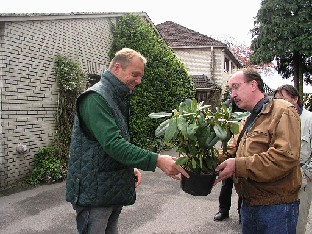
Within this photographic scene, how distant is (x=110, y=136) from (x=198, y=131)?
0.61 m

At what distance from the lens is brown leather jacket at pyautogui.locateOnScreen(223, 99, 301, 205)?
2281 millimetres

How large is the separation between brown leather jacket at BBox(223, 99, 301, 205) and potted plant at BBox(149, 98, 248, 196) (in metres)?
0.17

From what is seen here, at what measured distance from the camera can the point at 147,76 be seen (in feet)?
38.4

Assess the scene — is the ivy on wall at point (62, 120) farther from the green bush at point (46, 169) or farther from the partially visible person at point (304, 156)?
the partially visible person at point (304, 156)

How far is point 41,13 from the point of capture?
25.7 feet

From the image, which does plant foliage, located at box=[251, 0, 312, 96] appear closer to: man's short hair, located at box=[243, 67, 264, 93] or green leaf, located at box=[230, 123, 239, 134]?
man's short hair, located at box=[243, 67, 264, 93]

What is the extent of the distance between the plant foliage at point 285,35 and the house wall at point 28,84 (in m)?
23.2

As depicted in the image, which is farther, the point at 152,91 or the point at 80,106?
the point at 152,91

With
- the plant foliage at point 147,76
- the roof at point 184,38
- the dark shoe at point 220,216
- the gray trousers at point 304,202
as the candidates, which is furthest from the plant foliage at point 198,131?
the roof at point 184,38

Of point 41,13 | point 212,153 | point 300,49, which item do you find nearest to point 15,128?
point 41,13

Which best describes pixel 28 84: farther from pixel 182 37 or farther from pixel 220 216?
pixel 182 37

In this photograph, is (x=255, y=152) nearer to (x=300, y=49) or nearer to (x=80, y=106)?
(x=80, y=106)

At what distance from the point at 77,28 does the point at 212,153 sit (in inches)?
308

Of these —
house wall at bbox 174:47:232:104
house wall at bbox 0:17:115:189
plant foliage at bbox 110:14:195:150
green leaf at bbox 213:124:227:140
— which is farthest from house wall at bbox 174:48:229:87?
green leaf at bbox 213:124:227:140
